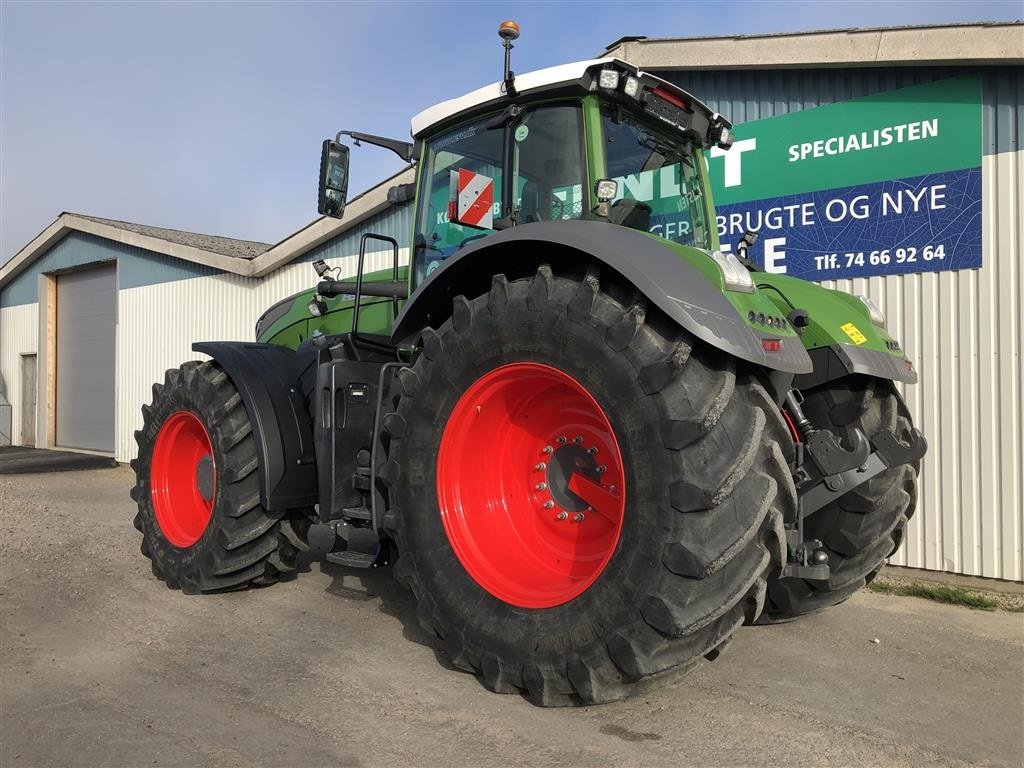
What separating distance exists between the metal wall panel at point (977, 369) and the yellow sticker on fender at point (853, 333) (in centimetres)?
234

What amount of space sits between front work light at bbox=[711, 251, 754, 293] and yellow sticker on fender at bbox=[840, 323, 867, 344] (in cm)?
92

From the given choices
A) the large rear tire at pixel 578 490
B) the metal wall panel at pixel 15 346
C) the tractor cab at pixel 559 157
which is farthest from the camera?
the metal wall panel at pixel 15 346

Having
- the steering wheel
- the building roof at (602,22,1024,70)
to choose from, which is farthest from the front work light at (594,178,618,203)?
the building roof at (602,22,1024,70)

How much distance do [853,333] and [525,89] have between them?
194 centimetres

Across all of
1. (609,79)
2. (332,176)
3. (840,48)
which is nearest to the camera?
(609,79)

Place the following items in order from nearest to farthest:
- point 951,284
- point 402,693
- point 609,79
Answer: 1. point 402,693
2. point 609,79
3. point 951,284

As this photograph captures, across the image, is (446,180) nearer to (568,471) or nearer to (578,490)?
(568,471)

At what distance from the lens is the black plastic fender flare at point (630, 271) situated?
8.65 feet

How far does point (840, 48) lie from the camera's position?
5781mm

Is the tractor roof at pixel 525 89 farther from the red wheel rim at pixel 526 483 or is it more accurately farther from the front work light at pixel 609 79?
the red wheel rim at pixel 526 483

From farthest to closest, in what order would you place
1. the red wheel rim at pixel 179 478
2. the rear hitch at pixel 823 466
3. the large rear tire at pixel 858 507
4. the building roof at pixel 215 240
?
the building roof at pixel 215 240 → the red wheel rim at pixel 179 478 → the large rear tire at pixel 858 507 → the rear hitch at pixel 823 466

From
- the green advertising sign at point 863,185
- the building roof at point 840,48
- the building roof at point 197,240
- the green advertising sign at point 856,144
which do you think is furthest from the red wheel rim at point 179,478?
the building roof at point 197,240

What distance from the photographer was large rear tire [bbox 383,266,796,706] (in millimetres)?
2576

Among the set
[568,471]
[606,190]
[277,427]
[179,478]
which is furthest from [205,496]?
[606,190]
